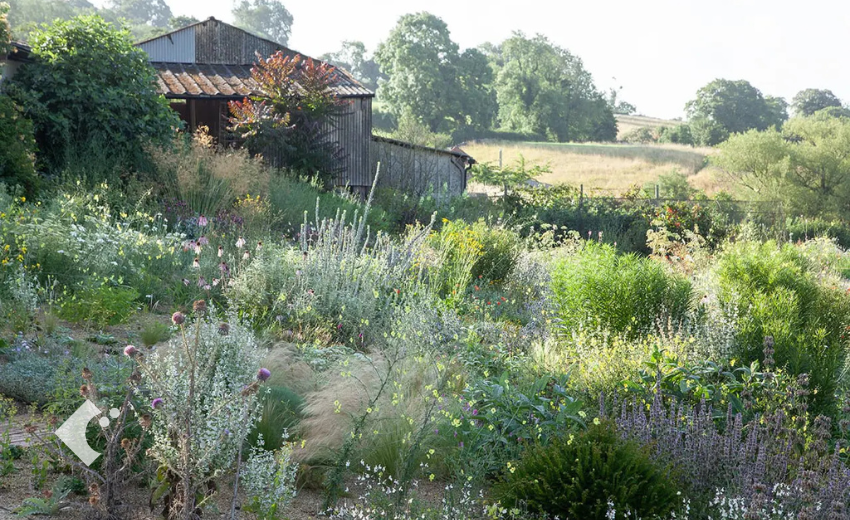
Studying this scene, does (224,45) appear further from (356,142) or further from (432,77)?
(432,77)

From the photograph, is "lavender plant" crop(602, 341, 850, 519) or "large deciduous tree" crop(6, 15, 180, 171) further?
"large deciduous tree" crop(6, 15, 180, 171)

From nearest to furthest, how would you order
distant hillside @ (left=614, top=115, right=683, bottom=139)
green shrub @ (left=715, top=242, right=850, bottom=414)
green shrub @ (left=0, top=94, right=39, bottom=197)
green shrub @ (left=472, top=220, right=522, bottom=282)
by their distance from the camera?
green shrub @ (left=715, top=242, right=850, bottom=414), green shrub @ (left=0, top=94, right=39, bottom=197), green shrub @ (left=472, top=220, right=522, bottom=282), distant hillside @ (left=614, top=115, right=683, bottom=139)

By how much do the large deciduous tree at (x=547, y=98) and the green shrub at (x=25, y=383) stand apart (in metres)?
50.8

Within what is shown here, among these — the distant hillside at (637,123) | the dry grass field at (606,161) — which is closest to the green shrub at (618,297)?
the dry grass field at (606,161)

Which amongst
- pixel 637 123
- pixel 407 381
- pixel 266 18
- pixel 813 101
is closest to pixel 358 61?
pixel 266 18

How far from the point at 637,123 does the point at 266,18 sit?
1639 inches

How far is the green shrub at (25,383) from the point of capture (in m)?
4.16

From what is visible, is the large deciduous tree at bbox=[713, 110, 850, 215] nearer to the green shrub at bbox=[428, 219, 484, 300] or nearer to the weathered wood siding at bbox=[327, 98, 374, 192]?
the weathered wood siding at bbox=[327, 98, 374, 192]

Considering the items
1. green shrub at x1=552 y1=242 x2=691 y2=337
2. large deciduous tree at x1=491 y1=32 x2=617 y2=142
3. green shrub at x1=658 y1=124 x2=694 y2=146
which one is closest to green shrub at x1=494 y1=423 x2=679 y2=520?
green shrub at x1=552 y1=242 x2=691 y2=337

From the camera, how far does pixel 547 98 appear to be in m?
53.8

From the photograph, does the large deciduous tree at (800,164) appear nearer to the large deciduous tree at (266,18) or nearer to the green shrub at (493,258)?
the green shrub at (493,258)

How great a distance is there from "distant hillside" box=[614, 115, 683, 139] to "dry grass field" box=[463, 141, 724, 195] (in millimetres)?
17238

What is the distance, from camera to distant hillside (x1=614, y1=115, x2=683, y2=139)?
6850 centimetres

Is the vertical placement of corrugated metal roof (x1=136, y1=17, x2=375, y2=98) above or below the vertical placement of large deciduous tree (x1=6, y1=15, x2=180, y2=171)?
above
